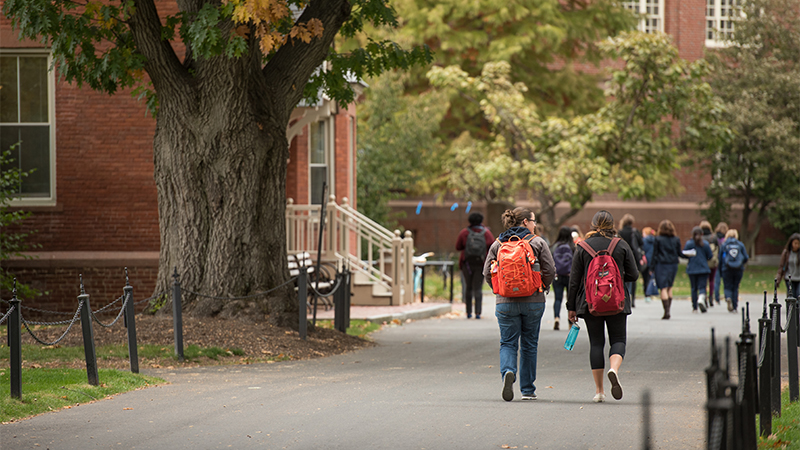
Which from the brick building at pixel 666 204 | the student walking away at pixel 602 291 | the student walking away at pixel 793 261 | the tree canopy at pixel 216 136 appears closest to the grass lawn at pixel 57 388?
the tree canopy at pixel 216 136

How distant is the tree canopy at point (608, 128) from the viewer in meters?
24.7

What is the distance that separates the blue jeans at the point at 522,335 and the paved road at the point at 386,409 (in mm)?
279

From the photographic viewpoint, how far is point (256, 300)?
1171 centimetres

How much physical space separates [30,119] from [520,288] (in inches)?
451

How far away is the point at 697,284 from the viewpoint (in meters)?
18.7

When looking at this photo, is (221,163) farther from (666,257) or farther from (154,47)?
(666,257)

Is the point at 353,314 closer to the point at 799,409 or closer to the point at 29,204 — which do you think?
the point at 29,204

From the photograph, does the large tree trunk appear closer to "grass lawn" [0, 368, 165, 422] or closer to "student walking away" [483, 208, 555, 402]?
"grass lawn" [0, 368, 165, 422]

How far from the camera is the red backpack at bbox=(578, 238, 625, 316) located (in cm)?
779

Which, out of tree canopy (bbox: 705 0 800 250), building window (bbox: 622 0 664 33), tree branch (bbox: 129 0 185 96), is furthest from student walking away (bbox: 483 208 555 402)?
building window (bbox: 622 0 664 33)

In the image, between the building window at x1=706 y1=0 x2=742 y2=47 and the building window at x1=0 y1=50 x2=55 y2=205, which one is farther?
the building window at x1=706 y1=0 x2=742 y2=47

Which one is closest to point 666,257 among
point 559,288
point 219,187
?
point 559,288

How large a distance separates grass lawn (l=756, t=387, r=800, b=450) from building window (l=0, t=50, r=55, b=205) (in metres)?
13.0

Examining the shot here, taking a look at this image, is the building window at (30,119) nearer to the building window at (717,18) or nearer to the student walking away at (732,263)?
the student walking away at (732,263)
